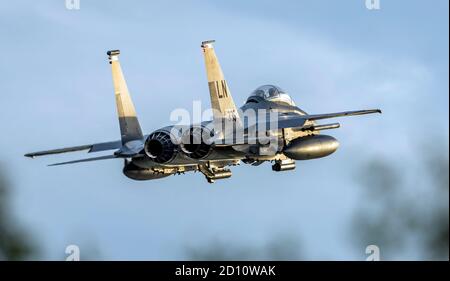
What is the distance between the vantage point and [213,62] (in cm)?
4681

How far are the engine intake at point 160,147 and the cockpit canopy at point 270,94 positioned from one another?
506 cm

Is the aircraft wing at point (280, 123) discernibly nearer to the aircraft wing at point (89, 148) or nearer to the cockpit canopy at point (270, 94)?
the cockpit canopy at point (270, 94)

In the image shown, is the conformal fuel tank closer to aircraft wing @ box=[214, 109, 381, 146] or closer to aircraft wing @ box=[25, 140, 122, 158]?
aircraft wing @ box=[214, 109, 381, 146]

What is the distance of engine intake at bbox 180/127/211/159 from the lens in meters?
44.8

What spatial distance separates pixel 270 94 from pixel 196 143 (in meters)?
5.49

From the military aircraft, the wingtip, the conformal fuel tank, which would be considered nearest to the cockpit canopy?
the military aircraft

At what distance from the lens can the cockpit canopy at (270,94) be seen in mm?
49625

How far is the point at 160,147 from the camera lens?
45344 millimetres

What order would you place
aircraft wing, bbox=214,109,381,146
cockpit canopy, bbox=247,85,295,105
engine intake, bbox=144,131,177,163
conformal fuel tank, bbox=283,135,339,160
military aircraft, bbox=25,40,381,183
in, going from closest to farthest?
engine intake, bbox=144,131,177,163, military aircraft, bbox=25,40,381,183, aircraft wing, bbox=214,109,381,146, conformal fuel tank, bbox=283,135,339,160, cockpit canopy, bbox=247,85,295,105

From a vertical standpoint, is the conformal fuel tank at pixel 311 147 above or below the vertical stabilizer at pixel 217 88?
below

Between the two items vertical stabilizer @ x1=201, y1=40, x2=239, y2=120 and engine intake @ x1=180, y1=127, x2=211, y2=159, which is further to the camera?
vertical stabilizer @ x1=201, y1=40, x2=239, y2=120

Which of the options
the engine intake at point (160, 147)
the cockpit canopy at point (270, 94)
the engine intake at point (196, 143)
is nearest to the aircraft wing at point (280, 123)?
the engine intake at point (196, 143)
